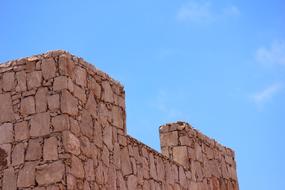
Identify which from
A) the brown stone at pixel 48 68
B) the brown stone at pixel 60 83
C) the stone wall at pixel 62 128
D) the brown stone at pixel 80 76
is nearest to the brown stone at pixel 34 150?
the stone wall at pixel 62 128

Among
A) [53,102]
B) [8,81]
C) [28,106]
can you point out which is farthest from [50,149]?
[8,81]

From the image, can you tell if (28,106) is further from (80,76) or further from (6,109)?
(80,76)

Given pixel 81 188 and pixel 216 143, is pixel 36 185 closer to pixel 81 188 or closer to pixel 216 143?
pixel 81 188

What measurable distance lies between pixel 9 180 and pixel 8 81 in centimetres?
150

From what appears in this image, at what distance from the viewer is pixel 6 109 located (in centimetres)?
862

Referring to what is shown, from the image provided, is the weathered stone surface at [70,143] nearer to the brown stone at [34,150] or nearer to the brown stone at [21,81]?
the brown stone at [34,150]

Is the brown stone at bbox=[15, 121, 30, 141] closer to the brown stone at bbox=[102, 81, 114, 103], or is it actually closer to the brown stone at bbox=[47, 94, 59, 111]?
the brown stone at bbox=[47, 94, 59, 111]

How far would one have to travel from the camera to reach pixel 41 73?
27.9 feet

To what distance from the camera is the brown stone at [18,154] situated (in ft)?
26.9

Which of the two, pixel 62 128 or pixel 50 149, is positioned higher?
pixel 62 128

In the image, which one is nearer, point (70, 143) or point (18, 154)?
point (70, 143)

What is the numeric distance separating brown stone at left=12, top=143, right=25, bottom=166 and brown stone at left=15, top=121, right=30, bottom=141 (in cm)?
10

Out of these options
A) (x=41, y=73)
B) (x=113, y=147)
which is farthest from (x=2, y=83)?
(x=113, y=147)

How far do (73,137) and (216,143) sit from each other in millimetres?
5952
